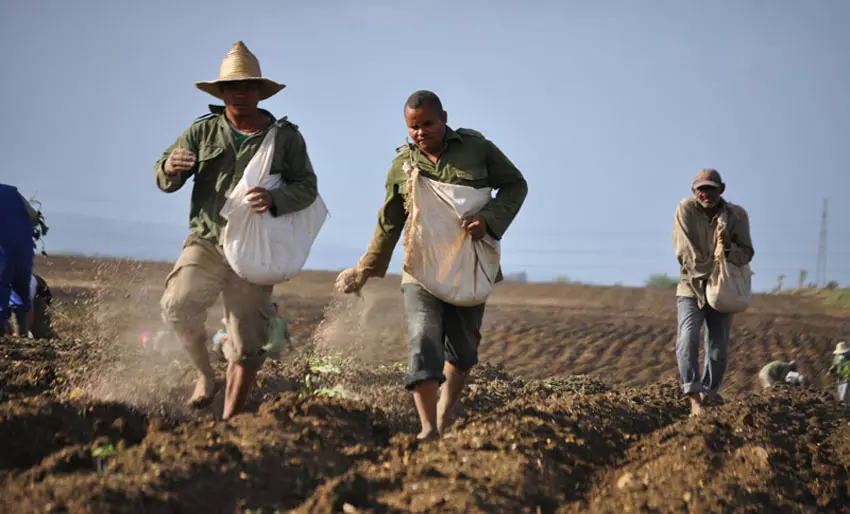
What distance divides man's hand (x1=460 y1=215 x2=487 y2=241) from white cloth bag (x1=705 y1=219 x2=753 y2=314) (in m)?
2.46

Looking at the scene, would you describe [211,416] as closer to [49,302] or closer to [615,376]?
[49,302]

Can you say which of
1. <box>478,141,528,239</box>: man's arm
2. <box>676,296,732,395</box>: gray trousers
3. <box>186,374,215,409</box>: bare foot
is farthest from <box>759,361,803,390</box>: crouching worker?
<box>186,374,215,409</box>: bare foot

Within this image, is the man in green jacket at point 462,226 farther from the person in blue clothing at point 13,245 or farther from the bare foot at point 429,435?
the person in blue clothing at point 13,245

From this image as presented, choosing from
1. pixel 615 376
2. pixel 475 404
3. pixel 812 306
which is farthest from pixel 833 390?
pixel 812 306

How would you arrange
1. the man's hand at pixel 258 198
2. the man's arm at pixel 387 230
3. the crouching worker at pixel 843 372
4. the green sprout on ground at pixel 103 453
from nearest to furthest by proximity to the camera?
the green sprout on ground at pixel 103 453
the man's hand at pixel 258 198
the man's arm at pixel 387 230
the crouching worker at pixel 843 372

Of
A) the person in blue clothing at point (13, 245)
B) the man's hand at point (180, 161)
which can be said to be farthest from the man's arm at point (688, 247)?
the person in blue clothing at point (13, 245)

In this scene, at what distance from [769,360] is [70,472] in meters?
10.7

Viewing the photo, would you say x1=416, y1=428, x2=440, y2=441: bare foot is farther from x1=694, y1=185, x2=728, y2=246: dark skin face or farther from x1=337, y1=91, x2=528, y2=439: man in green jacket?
x1=694, y1=185, x2=728, y2=246: dark skin face

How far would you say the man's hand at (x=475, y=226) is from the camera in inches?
225

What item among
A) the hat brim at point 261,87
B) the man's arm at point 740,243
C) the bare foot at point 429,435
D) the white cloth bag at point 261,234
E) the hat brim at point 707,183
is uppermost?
the hat brim at point 261,87

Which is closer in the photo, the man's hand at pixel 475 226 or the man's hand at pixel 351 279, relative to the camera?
the man's hand at pixel 475 226

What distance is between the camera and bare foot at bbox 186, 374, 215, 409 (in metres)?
6.23

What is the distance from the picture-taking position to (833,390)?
39.7 feet

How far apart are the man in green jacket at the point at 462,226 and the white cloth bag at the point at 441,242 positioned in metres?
0.06
